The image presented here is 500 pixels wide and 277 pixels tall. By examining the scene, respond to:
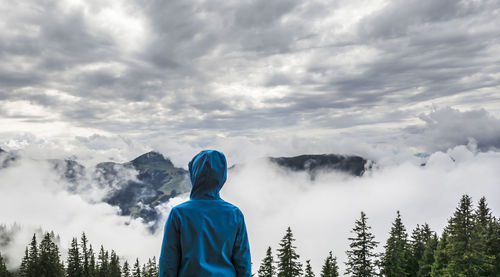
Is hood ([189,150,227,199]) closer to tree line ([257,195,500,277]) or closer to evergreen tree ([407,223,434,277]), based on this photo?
tree line ([257,195,500,277])

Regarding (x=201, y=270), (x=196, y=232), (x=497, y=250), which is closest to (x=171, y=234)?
(x=196, y=232)

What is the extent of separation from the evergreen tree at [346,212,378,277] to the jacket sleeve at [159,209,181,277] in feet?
99.3

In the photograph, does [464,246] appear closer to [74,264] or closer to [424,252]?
[424,252]

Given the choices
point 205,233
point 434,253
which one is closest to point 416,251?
point 434,253

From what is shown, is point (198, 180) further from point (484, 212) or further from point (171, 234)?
point (484, 212)

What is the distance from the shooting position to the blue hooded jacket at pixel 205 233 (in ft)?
12.3

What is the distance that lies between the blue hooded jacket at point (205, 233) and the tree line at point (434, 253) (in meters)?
28.6

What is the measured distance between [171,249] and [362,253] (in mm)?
32275

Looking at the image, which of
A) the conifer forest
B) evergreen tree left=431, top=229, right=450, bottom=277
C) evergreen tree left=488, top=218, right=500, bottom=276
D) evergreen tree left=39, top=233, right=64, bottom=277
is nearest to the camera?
the conifer forest

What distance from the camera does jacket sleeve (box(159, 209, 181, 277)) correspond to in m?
3.74

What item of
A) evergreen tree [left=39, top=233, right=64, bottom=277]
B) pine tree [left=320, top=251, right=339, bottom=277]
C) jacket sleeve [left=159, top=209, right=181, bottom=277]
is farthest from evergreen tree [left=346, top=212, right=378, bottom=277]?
evergreen tree [left=39, top=233, right=64, bottom=277]

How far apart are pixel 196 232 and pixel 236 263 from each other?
802 millimetres

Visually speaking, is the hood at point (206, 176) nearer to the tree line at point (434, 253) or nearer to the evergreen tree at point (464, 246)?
the tree line at point (434, 253)

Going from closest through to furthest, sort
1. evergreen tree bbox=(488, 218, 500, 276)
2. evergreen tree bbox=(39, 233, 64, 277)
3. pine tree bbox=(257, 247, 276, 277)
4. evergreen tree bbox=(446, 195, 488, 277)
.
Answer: evergreen tree bbox=(446, 195, 488, 277) < evergreen tree bbox=(488, 218, 500, 276) < pine tree bbox=(257, 247, 276, 277) < evergreen tree bbox=(39, 233, 64, 277)
